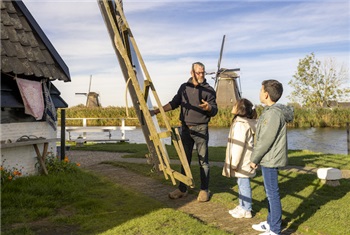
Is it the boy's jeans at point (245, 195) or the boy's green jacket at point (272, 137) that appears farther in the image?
the boy's jeans at point (245, 195)

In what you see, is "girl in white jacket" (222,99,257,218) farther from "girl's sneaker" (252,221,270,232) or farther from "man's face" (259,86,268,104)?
"man's face" (259,86,268,104)

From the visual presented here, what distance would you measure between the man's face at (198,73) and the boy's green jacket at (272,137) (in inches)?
61.8

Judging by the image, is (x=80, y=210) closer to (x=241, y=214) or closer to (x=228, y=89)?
(x=241, y=214)

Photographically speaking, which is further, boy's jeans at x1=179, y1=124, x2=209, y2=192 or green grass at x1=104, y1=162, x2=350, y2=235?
boy's jeans at x1=179, y1=124, x2=209, y2=192

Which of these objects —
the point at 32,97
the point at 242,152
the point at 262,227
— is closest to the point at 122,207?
Result: the point at 242,152

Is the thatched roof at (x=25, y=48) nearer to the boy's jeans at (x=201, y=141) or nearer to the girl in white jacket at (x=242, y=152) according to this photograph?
the boy's jeans at (x=201, y=141)

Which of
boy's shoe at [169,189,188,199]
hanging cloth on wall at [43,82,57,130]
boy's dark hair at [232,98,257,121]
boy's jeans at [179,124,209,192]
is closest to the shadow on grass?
boy's jeans at [179,124,209,192]

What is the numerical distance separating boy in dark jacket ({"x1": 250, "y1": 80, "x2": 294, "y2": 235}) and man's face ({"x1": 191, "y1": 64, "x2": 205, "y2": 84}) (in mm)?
1448

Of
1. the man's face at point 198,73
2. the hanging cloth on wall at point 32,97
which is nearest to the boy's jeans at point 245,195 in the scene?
the man's face at point 198,73

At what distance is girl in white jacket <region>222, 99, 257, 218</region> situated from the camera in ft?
16.4

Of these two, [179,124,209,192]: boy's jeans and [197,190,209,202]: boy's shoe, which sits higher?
[179,124,209,192]: boy's jeans

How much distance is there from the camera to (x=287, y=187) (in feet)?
22.1

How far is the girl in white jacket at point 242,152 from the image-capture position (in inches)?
197

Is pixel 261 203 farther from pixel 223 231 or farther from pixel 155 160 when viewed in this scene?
pixel 155 160
